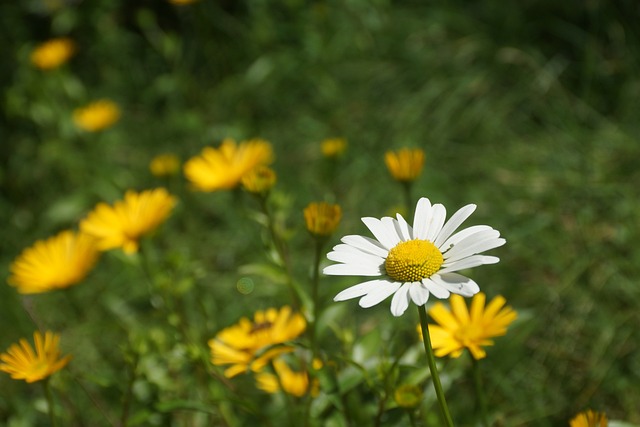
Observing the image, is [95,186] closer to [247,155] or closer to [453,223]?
[247,155]

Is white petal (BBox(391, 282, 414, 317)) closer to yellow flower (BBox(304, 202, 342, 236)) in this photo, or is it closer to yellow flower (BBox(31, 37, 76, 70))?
yellow flower (BBox(304, 202, 342, 236))

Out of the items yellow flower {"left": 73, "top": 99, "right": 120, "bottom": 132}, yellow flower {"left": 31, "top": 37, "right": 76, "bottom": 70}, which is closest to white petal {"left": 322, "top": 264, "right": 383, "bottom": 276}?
yellow flower {"left": 73, "top": 99, "right": 120, "bottom": 132}

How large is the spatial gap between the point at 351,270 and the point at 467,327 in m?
0.34

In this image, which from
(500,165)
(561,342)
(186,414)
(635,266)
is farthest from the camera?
(500,165)

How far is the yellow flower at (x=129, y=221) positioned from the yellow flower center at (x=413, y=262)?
900mm

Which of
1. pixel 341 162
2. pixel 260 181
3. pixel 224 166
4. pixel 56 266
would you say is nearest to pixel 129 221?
pixel 56 266

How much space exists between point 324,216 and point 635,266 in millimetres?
A: 1112

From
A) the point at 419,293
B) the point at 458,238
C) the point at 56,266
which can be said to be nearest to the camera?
the point at 419,293

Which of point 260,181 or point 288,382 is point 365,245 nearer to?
point 260,181

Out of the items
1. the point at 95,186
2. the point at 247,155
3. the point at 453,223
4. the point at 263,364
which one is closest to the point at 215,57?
the point at 95,186

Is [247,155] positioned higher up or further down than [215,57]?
further down

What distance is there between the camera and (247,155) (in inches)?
81.8

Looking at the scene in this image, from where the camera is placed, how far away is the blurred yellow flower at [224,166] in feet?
6.58

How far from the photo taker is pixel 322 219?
1.25 metres
